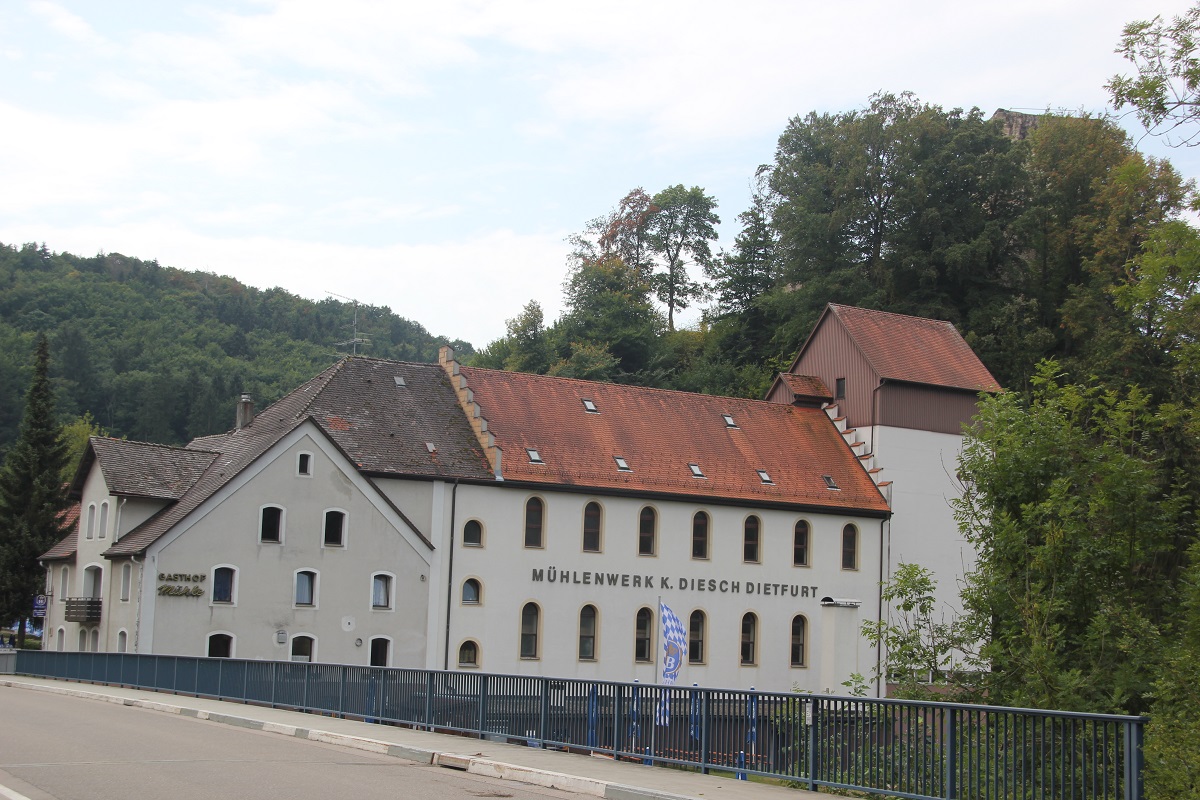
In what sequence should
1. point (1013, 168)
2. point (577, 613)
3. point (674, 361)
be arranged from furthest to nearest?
point (674, 361) < point (1013, 168) < point (577, 613)

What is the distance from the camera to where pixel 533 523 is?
43.9 meters

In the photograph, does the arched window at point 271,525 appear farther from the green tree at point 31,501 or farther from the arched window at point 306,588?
the green tree at point 31,501

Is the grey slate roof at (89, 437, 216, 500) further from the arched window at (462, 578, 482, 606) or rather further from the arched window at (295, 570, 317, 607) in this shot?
the arched window at (462, 578, 482, 606)

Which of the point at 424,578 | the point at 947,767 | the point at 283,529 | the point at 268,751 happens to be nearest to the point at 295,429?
the point at 283,529

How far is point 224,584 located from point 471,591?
317 inches

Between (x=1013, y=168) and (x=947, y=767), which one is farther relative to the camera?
(x=1013, y=168)

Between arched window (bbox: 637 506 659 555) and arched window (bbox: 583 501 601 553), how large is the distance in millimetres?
1563

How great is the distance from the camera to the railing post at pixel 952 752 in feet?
41.9

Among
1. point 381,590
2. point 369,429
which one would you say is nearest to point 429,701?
point 381,590

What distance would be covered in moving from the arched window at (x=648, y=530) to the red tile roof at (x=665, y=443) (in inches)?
35.5

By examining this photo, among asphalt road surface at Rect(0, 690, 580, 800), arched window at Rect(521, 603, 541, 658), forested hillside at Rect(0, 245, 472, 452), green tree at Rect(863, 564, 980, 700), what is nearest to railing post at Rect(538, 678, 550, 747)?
asphalt road surface at Rect(0, 690, 580, 800)

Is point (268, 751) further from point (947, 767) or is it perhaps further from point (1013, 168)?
point (1013, 168)

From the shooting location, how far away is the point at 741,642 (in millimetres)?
46125

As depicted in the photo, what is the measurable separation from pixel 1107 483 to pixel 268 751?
1616 centimetres
